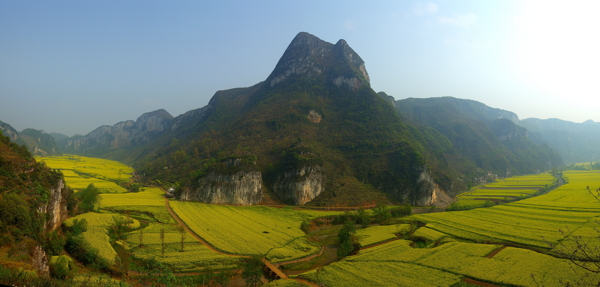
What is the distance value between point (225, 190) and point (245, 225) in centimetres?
2465

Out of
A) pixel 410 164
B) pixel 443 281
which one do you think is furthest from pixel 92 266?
pixel 410 164

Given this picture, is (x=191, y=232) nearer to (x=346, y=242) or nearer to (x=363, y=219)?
(x=346, y=242)

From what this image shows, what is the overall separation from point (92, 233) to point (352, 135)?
293ft

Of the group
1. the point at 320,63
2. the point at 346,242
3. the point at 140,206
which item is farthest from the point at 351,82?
the point at 140,206

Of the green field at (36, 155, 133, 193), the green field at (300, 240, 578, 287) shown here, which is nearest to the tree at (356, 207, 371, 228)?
the green field at (300, 240, 578, 287)

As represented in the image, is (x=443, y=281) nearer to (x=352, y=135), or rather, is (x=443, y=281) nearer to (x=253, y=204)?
(x=253, y=204)

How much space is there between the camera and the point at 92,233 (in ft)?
131

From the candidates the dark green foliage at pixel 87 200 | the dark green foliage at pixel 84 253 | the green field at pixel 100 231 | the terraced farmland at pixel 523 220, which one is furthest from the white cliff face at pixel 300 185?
the dark green foliage at pixel 84 253

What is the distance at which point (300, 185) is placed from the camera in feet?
263

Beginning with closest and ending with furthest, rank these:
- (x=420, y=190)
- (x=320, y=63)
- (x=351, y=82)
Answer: (x=420, y=190) → (x=351, y=82) → (x=320, y=63)

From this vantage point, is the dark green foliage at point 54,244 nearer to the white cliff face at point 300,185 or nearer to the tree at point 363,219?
the tree at point 363,219

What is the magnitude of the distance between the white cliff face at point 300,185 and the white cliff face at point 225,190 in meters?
8.35

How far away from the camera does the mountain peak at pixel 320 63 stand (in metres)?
149

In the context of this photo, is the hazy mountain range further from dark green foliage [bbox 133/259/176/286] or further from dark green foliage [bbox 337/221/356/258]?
dark green foliage [bbox 133/259/176/286]
